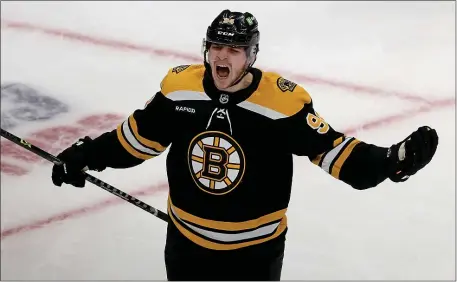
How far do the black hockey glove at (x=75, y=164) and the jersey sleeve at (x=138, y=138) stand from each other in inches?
0.9

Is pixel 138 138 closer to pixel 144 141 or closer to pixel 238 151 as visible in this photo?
pixel 144 141

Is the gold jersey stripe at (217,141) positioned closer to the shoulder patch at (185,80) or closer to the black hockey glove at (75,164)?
the shoulder patch at (185,80)

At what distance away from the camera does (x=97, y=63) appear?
354cm

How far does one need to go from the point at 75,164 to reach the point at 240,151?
0.56 m

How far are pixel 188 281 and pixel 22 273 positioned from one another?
1.13 m

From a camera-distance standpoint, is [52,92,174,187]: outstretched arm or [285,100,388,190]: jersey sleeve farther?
[52,92,174,187]: outstretched arm

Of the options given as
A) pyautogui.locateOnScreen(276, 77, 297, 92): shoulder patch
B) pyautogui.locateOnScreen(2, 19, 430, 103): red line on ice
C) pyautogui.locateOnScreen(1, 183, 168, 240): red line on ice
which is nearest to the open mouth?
pyautogui.locateOnScreen(276, 77, 297, 92): shoulder patch

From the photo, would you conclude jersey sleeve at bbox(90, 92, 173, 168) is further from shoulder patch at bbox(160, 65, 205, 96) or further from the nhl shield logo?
the nhl shield logo

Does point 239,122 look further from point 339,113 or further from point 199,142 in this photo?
point 339,113

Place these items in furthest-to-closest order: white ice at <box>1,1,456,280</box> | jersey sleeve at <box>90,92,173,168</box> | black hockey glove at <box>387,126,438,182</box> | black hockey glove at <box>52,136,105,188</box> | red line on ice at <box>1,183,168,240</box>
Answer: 1. red line on ice at <box>1,183,168,240</box>
2. white ice at <box>1,1,456,280</box>
3. black hockey glove at <box>52,136,105,188</box>
4. jersey sleeve at <box>90,92,173,168</box>
5. black hockey glove at <box>387,126,438,182</box>

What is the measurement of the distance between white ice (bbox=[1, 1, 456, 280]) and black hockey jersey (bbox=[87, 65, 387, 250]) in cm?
87

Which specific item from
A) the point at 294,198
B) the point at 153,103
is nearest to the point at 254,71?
the point at 153,103

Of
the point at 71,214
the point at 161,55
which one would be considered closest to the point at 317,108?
the point at 161,55

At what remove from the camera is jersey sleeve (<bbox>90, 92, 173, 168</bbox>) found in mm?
1842
